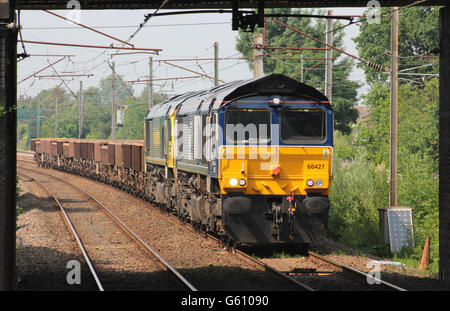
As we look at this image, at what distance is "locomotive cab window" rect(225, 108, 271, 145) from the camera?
14.0m

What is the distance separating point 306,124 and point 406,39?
3962 cm

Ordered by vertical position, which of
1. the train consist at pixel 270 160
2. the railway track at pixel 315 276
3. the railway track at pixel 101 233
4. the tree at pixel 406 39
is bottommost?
the railway track at pixel 101 233

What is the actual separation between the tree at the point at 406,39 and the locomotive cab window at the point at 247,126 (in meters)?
35.2

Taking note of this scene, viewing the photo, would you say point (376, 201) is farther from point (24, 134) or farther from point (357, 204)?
point (24, 134)

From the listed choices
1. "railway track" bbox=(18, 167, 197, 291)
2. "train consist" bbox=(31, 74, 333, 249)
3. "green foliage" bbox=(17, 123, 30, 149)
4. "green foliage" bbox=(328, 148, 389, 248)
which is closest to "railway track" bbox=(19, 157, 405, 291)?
"train consist" bbox=(31, 74, 333, 249)

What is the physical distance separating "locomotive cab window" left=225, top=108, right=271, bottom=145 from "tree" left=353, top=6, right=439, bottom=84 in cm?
3518

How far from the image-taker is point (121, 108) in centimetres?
5169

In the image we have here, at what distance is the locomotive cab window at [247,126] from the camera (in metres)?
14.0

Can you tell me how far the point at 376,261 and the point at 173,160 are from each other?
25.0ft

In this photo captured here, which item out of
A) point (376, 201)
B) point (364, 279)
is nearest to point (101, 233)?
point (376, 201)

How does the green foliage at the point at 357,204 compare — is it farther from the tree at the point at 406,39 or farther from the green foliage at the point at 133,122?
the green foliage at the point at 133,122

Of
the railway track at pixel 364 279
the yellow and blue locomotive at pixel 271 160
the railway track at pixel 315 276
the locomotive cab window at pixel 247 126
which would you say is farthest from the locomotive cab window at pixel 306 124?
the railway track at pixel 364 279
